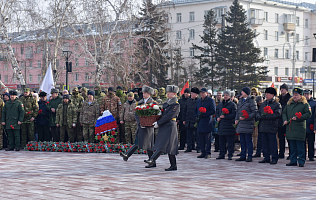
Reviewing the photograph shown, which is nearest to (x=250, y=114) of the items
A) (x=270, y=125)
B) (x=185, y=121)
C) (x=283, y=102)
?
(x=270, y=125)

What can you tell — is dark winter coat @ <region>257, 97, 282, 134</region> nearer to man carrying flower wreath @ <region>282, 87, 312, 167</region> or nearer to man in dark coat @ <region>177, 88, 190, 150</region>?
man carrying flower wreath @ <region>282, 87, 312, 167</region>

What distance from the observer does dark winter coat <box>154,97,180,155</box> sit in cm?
1020

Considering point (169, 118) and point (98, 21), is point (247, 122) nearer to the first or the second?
point (169, 118)

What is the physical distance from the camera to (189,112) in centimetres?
1444

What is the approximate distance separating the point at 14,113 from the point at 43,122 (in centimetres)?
110

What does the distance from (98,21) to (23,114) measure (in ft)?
48.3

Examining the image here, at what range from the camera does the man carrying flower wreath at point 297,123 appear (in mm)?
11219

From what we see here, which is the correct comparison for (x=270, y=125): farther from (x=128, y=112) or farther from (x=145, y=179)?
(x=128, y=112)

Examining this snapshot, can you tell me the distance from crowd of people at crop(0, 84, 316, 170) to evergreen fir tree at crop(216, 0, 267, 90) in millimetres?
31327

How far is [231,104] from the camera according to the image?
41.7 feet

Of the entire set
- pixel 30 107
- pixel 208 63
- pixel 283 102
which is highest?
pixel 208 63

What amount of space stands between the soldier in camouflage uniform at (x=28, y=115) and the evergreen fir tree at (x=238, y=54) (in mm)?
33515

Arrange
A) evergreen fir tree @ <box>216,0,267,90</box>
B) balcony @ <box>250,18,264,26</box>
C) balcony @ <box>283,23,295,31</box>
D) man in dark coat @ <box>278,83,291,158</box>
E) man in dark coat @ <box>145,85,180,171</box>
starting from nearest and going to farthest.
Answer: man in dark coat @ <box>145,85,180,171</box>
man in dark coat @ <box>278,83,291,158</box>
evergreen fir tree @ <box>216,0,267,90</box>
balcony @ <box>250,18,264,26</box>
balcony @ <box>283,23,295,31</box>

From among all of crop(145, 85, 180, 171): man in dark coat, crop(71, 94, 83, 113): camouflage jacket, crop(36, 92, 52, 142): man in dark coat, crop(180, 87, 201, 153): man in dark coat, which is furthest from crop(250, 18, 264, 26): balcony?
crop(145, 85, 180, 171): man in dark coat
